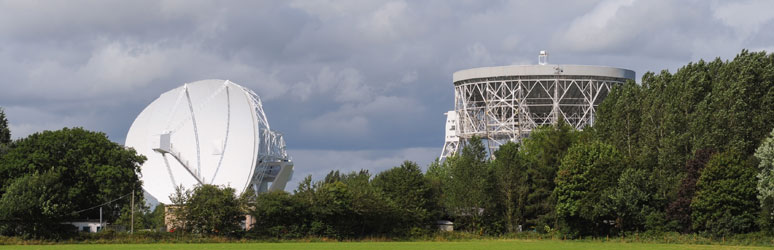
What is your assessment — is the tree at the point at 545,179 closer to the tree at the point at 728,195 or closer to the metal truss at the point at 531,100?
the tree at the point at 728,195

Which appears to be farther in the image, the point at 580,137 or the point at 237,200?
the point at 580,137

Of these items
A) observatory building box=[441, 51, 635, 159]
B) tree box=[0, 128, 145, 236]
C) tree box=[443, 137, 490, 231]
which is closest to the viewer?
A: tree box=[0, 128, 145, 236]

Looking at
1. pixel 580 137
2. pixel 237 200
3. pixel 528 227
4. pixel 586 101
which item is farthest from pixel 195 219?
pixel 586 101

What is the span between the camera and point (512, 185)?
91.1 meters

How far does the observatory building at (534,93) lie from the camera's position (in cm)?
11025

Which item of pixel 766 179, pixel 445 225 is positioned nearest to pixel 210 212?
pixel 445 225

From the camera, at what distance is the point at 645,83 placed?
9088cm

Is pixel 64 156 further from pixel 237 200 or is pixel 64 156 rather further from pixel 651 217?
pixel 651 217

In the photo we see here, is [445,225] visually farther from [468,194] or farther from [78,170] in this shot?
[78,170]

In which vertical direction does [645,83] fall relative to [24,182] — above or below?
above

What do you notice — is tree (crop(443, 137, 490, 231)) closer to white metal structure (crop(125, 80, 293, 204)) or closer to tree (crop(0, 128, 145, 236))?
white metal structure (crop(125, 80, 293, 204))

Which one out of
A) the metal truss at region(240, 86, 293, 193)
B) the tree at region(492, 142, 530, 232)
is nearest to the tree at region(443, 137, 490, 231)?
the tree at region(492, 142, 530, 232)

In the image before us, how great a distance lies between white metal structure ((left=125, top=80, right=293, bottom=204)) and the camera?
88625 millimetres

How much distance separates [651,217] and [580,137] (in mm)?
18624
